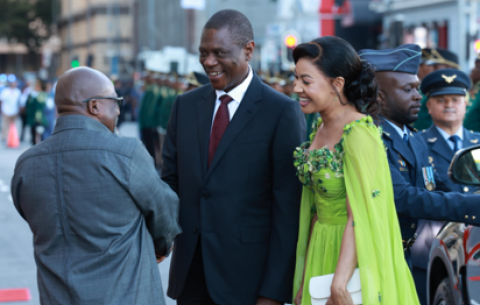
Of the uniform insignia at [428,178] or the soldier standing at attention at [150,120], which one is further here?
the soldier standing at attention at [150,120]

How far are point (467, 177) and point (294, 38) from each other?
17554 mm

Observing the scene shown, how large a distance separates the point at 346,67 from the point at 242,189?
0.77m

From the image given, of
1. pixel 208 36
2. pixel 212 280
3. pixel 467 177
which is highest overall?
pixel 208 36

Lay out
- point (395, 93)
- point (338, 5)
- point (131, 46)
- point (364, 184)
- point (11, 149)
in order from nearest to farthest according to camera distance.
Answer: point (364, 184) < point (395, 93) < point (11, 149) < point (338, 5) < point (131, 46)

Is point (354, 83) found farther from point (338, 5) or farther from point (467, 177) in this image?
point (338, 5)

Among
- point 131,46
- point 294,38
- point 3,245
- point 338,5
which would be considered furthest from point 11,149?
point 131,46

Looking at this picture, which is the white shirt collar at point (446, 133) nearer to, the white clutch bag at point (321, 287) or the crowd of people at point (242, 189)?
the crowd of people at point (242, 189)

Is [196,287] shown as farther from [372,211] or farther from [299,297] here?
[372,211]

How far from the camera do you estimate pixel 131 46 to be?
77188 millimetres

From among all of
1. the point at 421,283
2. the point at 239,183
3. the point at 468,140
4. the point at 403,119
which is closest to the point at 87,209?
the point at 239,183

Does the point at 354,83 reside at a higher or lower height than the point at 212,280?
higher

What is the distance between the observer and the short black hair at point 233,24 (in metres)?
3.46

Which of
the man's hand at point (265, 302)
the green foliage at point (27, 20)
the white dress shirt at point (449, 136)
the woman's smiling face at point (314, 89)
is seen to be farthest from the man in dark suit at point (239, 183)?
the green foliage at point (27, 20)

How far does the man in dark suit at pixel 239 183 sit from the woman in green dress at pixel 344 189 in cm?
12
